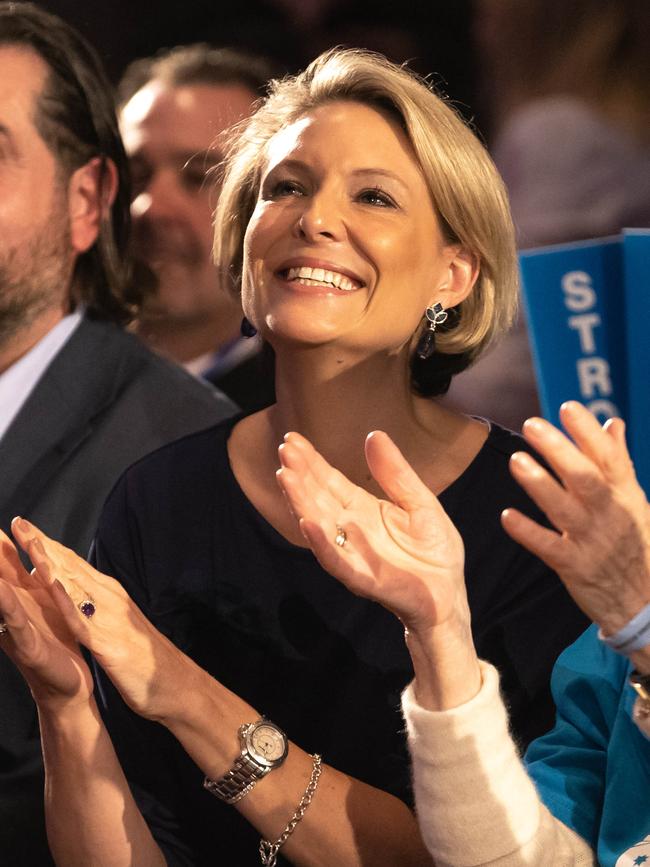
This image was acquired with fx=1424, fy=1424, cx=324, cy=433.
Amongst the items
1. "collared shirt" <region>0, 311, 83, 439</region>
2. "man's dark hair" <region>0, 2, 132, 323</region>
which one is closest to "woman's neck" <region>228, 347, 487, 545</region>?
"collared shirt" <region>0, 311, 83, 439</region>

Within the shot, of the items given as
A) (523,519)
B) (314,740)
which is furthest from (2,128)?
(523,519)

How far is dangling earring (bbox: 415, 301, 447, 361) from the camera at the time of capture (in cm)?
187

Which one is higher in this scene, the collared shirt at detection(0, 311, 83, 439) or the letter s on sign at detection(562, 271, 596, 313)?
the letter s on sign at detection(562, 271, 596, 313)

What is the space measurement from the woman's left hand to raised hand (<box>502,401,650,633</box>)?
478mm

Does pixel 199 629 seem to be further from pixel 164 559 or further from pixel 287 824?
pixel 287 824

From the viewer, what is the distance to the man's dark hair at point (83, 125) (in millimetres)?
2412

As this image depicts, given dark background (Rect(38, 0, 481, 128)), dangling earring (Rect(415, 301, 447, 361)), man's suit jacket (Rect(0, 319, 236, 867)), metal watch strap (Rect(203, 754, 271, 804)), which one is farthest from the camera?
dark background (Rect(38, 0, 481, 128))

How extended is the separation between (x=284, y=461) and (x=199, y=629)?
55cm

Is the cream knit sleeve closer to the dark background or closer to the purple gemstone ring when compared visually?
the purple gemstone ring

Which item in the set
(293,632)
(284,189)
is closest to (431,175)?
(284,189)

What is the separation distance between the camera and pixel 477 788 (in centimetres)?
136

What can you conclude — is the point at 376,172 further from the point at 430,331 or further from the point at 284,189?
the point at 430,331

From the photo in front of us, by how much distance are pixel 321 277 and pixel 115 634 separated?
20.3 inches

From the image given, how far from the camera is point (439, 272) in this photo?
6.10ft
